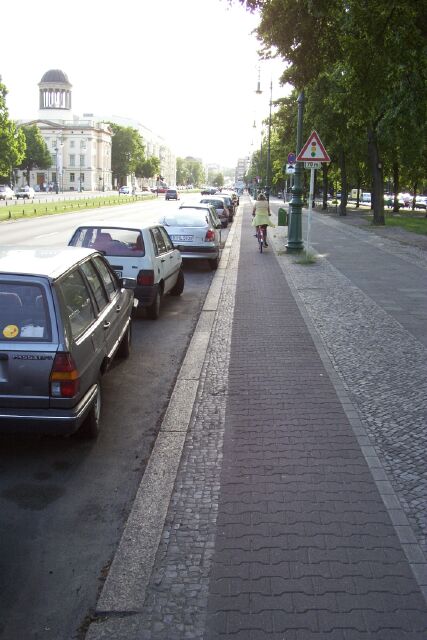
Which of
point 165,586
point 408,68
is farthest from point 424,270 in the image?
point 165,586

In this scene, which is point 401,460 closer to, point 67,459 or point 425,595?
point 425,595

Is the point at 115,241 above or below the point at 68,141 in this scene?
below

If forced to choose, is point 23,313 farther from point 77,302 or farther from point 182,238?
point 182,238

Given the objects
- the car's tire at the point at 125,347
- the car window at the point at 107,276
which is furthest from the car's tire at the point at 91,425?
the car's tire at the point at 125,347

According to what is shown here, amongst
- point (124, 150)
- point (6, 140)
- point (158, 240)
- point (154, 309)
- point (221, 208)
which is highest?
point (124, 150)

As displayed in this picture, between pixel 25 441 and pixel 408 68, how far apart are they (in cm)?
1044

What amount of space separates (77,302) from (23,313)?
1.96 feet

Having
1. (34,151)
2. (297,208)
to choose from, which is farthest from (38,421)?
(34,151)

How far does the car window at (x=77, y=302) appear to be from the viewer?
5059 mm

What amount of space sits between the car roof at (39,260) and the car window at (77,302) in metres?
0.10

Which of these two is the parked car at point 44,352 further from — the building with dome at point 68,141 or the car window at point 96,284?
the building with dome at point 68,141

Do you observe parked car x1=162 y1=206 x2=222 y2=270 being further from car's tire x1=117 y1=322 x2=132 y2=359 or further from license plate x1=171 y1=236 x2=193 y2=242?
car's tire x1=117 y1=322 x2=132 y2=359

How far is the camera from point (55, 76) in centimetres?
15012

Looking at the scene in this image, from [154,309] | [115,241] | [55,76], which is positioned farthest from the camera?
[55,76]
